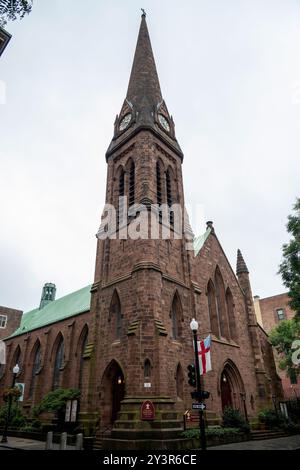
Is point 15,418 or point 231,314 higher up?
point 231,314

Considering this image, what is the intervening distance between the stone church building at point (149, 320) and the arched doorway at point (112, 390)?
5 cm

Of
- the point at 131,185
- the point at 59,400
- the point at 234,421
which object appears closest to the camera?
the point at 234,421

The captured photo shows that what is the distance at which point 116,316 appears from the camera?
745 inches

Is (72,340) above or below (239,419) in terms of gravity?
above

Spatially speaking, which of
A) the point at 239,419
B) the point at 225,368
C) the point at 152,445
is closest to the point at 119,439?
the point at 152,445

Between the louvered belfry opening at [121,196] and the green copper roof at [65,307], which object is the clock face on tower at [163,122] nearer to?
the louvered belfry opening at [121,196]

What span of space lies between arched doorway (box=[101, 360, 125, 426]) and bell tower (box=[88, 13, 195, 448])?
0.05 metres

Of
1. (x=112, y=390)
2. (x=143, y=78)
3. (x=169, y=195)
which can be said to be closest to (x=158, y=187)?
(x=169, y=195)

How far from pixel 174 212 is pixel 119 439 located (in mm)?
14251

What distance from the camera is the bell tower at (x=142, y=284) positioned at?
1506cm

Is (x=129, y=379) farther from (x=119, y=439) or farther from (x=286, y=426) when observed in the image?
(x=286, y=426)

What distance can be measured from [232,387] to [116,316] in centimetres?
926

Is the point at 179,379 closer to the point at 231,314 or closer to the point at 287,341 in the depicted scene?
the point at 231,314
